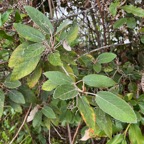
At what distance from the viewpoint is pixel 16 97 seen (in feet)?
2.71

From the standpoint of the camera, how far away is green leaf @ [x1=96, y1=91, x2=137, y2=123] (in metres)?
0.64

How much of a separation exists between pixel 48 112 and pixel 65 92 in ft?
0.84

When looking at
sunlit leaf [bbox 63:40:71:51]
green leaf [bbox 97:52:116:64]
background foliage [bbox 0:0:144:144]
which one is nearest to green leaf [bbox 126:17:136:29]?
background foliage [bbox 0:0:144:144]

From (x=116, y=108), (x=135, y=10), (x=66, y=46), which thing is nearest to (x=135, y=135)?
(x=116, y=108)

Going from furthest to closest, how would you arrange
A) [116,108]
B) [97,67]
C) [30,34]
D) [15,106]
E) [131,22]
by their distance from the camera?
[131,22] < [97,67] < [15,106] < [30,34] < [116,108]

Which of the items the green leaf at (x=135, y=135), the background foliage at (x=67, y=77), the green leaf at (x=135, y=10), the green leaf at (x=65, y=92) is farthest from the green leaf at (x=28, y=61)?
the green leaf at (x=135, y=10)

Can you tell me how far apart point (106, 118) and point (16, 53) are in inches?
11.4

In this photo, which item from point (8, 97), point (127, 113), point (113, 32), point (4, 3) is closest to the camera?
point (127, 113)

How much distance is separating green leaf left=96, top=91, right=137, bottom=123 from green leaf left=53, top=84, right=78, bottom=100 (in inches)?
2.2

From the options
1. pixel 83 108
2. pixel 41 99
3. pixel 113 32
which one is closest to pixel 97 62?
pixel 41 99

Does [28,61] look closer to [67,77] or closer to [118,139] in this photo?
[67,77]

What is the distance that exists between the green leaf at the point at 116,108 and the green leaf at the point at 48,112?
259 mm

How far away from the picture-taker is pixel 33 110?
934 millimetres

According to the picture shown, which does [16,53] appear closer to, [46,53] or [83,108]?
[46,53]
